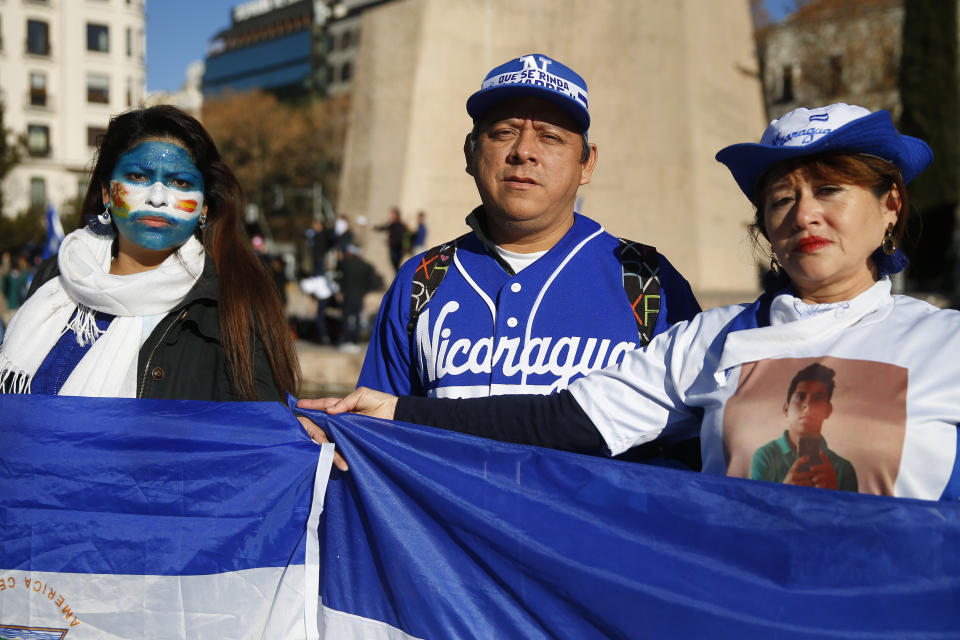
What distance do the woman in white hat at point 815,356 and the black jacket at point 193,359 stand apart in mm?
937

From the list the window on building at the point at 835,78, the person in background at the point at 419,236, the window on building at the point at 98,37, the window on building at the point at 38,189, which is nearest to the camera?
the person in background at the point at 419,236

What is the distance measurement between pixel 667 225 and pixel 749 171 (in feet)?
43.6

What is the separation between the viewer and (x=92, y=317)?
2.75 meters

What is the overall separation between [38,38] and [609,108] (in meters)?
49.5

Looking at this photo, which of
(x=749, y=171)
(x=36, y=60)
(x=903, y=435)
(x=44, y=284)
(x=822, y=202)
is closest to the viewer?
(x=903, y=435)

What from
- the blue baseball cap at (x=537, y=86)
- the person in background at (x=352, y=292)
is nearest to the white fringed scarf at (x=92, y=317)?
the blue baseball cap at (x=537, y=86)

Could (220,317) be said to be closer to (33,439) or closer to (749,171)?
(33,439)

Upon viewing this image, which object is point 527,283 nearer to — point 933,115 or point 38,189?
point 933,115

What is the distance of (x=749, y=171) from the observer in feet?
6.77

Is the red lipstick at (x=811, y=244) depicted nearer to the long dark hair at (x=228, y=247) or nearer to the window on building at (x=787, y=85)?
the long dark hair at (x=228, y=247)

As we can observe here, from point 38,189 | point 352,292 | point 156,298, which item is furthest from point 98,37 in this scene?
point 156,298

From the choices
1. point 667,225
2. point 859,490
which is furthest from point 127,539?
point 667,225

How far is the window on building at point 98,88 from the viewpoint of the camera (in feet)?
180

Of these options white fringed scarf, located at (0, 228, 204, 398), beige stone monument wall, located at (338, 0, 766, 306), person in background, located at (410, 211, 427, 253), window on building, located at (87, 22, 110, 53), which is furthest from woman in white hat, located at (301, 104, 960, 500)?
window on building, located at (87, 22, 110, 53)
